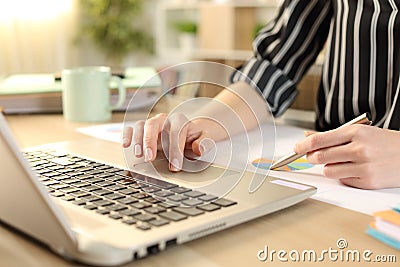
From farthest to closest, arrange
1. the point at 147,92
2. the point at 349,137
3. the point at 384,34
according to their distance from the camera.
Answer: the point at 147,92, the point at 384,34, the point at 349,137

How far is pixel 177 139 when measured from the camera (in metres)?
0.72

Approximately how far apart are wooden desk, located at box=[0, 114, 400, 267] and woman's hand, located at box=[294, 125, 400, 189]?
0.08m

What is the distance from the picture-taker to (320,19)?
1.20 meters

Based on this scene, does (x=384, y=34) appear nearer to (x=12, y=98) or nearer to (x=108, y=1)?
(x=12, y=98)

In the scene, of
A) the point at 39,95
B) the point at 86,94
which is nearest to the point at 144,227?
the point at 86,94

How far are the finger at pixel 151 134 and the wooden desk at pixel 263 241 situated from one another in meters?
0.19

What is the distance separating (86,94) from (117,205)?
A: 2.19 feet

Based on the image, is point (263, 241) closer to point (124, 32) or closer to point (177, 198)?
point (177, 198)

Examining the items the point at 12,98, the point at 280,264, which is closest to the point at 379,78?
the point at 280,264

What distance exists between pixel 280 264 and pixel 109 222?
157 mm

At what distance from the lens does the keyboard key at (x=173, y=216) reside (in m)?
0.49

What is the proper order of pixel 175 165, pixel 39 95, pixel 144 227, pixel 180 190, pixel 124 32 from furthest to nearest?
pixel 124 32 < pixel 39 95 < pixel 175 165 < pixel 180 190 < pixel 144 227

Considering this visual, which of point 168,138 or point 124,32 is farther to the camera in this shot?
point 124,32

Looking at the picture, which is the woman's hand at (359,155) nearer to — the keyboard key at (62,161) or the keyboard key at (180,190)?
the keyboard key at (180,190)
